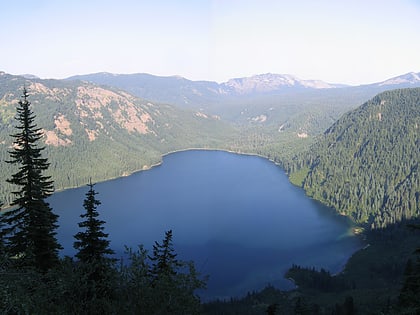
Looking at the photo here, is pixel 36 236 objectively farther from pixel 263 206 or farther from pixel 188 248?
pixel 263 206

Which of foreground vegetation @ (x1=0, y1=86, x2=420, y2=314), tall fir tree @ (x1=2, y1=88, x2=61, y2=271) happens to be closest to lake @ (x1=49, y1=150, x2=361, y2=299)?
foreground vegetation @ (x1=0, y1=86, x2=420, y2=314)

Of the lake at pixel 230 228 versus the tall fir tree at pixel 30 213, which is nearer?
the tall fir tree at pixel 30 213

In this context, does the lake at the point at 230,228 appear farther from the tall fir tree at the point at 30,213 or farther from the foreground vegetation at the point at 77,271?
the tall fir tree at the point at 30,213

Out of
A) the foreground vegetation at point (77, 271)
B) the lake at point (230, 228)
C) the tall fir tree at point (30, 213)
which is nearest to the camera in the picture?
the foreground vegetation at point (77, 271)

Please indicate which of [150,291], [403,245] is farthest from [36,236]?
[403,245]

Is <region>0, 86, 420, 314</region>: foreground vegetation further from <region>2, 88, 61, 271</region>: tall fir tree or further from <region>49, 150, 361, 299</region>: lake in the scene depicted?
<region>49, 150, 361, 299</region>: lake

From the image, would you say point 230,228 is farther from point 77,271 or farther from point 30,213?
point 77,271

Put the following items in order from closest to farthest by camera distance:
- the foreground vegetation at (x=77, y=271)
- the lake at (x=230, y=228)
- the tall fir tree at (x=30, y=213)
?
the foreground vegetation at (x=77, y=271), the tall fir tree at (x=30, y=213), the lake at (x=230, y=228)

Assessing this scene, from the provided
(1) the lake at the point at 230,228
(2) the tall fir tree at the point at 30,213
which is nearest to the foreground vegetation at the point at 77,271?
(2) the tall fir tree at the point at 30,213

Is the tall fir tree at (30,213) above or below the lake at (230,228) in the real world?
above
